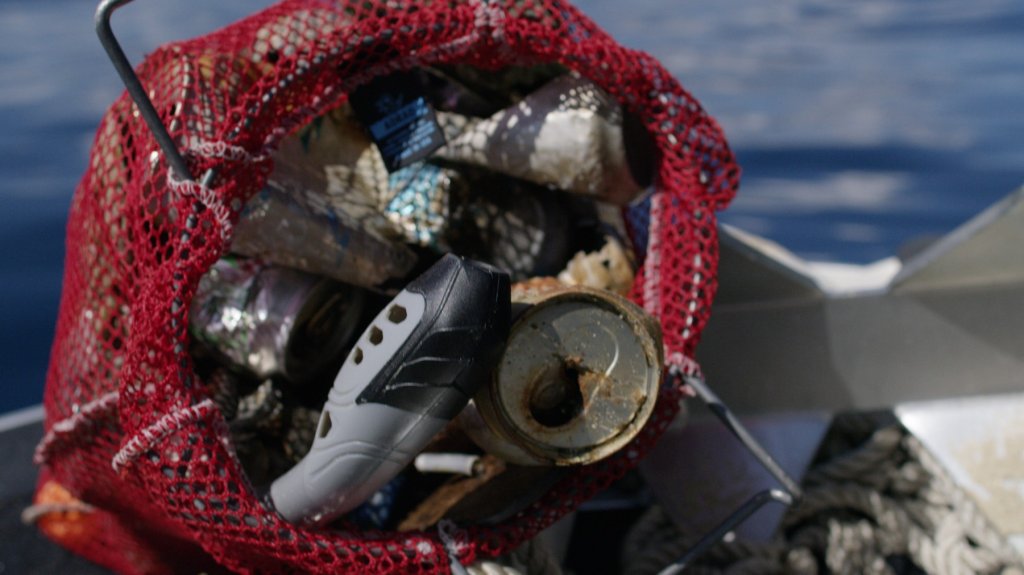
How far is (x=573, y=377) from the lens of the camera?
0.84m

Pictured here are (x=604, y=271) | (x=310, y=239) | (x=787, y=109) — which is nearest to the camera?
(x=310, y=239)

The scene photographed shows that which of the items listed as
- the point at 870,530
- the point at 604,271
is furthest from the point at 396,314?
the point at 870,530

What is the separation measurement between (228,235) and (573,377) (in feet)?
1.00

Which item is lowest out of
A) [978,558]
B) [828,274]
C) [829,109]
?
[829,109]

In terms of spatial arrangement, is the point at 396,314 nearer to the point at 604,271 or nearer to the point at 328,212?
the point at 328,212

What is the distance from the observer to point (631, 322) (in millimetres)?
837

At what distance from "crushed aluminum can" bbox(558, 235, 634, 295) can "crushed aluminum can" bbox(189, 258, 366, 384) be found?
0.77ft

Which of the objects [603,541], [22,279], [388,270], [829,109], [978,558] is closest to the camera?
[388,270]

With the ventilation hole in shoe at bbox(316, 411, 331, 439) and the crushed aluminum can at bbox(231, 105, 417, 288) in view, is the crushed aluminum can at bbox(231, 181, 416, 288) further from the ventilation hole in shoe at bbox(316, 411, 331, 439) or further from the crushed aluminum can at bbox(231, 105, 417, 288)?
the ventilation hole in shoe at bbox(316, 411, 331, 439)

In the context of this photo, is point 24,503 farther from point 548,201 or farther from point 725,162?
point 725,162

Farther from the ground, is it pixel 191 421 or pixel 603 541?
pixel 191 421

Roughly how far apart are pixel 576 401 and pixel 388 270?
271 millimetres

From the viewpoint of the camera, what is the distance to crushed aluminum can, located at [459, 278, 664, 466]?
0.82m

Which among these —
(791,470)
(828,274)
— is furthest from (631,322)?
(828,274)
